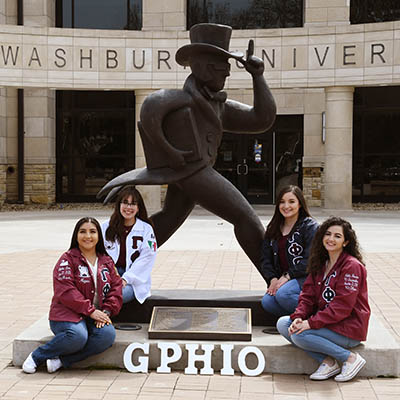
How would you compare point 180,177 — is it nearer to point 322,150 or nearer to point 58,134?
point 322,150

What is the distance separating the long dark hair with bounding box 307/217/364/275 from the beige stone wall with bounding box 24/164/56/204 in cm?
1571

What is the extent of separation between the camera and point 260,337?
489 centimetres

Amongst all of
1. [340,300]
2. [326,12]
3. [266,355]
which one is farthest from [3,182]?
[340,300]

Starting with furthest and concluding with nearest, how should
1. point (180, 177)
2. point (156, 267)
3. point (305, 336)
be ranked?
1. point (156, 267)
2. point (180, 177)
3. point (305, 336)

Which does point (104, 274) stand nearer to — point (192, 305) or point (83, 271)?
point (83, 271)

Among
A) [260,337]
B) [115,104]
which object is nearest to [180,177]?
[260,337]

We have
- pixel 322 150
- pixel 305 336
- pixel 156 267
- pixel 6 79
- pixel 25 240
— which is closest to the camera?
pixel 305 336

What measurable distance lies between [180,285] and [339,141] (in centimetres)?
895

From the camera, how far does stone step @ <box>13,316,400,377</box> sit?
4566mm

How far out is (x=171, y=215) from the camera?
5.68 meters

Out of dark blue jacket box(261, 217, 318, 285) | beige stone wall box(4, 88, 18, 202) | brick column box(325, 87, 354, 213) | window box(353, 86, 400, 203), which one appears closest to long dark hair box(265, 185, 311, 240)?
dark blue jacket box(261, 217, 318, 285)

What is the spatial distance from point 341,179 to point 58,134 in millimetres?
9263

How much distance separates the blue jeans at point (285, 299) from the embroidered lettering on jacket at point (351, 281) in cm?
61

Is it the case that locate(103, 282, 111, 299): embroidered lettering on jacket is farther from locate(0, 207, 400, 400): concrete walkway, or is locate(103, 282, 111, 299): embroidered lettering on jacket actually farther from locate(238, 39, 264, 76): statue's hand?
locate(238, 39, 264, 76): statue's hand
